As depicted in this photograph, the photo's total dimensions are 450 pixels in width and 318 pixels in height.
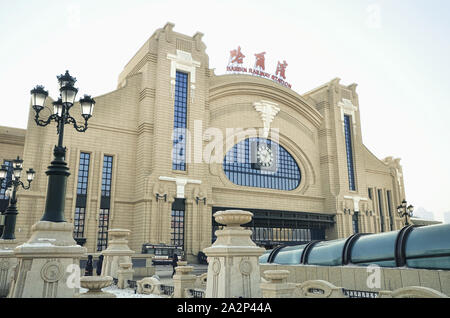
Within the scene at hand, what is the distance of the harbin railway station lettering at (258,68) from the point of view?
1513 inches

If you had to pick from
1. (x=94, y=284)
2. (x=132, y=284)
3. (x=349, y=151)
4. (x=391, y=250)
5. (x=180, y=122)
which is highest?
(x=349, y=151)

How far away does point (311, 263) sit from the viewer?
12.1m

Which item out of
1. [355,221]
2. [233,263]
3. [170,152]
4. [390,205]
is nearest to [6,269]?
[233,263]

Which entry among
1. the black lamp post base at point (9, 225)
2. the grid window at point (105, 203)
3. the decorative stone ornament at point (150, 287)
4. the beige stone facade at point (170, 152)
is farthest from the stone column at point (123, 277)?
the grid window at point (105, 203)

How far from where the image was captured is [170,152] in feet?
101

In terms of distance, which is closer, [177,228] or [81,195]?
[81,195]

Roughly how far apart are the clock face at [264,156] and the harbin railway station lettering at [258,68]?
26.7 feet

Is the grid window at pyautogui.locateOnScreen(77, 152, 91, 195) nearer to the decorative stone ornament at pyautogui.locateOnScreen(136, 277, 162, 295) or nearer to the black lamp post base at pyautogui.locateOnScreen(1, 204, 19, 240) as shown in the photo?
the black lamp post base at pyautogui.locateOnScreen(1, 204, 19, 240)

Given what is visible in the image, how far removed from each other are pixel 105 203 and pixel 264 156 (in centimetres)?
1697

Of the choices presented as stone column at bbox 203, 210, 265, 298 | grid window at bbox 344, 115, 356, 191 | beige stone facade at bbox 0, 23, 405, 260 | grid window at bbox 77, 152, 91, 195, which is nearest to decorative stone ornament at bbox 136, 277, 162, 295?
stone column at bbox 203, 210, 265, 298

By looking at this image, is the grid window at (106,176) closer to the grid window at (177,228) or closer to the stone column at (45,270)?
the grid window at (177,228)

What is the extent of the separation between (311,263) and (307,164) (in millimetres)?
30061
